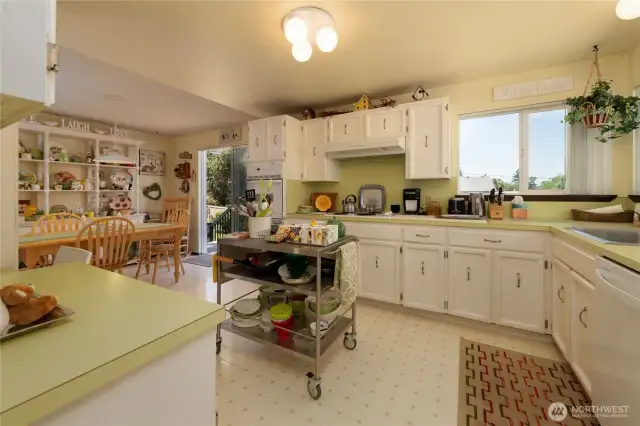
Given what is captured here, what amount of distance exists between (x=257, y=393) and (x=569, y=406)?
1762 mm

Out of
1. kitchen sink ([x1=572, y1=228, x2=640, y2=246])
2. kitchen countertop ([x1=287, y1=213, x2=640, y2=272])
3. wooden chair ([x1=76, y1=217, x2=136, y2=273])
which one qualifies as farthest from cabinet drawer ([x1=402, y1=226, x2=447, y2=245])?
wooden chair ([x1=76, y1=217, x2=136, y2=273])

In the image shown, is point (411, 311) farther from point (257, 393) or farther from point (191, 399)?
point (191, 399)

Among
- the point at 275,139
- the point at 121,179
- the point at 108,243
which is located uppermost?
the point at 275,139

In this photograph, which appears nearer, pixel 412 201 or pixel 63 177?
pixel 412 201

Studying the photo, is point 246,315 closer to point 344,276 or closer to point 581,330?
point 344,276

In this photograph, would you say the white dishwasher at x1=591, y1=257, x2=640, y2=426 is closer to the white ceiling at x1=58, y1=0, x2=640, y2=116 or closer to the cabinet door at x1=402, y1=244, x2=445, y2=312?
the cabinet door at x1=402, y1=244, x2=445, y2=312

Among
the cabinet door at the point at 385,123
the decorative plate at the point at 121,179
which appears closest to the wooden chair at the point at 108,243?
the decorative plate at the point at 121,179

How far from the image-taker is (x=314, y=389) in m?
1.57

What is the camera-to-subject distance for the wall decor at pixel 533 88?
8.24ft

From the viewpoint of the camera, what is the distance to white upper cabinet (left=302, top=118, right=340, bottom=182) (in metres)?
3.49

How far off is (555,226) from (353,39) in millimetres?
2124

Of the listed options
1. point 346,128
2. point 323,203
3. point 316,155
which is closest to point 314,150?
point 316,155

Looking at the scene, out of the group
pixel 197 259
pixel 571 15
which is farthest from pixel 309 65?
pixel 197 259

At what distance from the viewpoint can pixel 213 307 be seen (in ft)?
2.41
